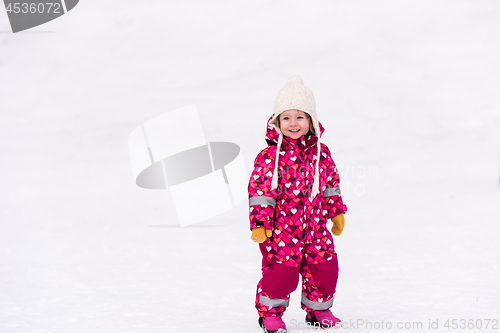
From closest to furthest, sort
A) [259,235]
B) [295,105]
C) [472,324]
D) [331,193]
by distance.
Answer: [259,235], [295,105], [472,324], [331,193]

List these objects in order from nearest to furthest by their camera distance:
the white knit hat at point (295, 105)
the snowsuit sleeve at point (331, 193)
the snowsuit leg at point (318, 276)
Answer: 1. the white knit hat at point (295, 105)
2. the snowsuit leg at point (318, 276)
3. the snowsuit sleeve at point (331, 193)

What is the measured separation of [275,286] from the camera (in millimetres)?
3781

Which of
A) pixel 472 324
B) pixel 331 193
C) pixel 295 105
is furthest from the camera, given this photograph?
pixel 331 193

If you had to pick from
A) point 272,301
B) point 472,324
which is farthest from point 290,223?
point 472,324

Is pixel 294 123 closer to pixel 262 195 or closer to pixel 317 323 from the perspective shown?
pixel 262 195

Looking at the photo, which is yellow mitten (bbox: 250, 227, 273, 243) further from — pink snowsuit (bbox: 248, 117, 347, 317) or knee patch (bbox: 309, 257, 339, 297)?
knee patch (bbox: 309, 257, 339, 297)

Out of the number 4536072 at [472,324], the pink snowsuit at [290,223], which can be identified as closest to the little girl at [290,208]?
the pink snowsuit at [290,223]

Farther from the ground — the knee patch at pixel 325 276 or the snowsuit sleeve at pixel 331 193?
the snowsuit sleeve at pixel 331 193

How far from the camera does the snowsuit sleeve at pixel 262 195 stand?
367 cm

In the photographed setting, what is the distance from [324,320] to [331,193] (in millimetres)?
839

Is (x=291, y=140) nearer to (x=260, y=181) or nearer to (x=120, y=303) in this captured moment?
(x=260, y=181)

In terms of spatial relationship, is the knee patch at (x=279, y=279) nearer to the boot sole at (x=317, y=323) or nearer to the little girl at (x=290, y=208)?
the little girl at (x=290, y=208)

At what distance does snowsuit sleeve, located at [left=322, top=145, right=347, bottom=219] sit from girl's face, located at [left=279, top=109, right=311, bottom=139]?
28 cm

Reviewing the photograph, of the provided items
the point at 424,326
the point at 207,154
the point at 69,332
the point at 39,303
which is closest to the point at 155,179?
the point at 207,154
